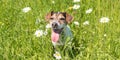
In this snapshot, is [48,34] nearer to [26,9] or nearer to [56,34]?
[56,34]

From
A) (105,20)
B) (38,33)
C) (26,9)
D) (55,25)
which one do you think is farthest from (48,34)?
(26,9)

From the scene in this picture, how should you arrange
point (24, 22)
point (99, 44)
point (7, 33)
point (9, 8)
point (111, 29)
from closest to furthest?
point (99, 44) → point (111, 29) → point (7, 33) → point (24, 22) → point (9, 8)

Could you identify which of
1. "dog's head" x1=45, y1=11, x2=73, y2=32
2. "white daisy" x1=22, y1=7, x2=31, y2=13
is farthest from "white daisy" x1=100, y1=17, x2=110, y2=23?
"white daisy" x1=22, y1=7, x2=31, y2=13

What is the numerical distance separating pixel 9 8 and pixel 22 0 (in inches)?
13.5

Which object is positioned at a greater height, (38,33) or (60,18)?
(60,18)

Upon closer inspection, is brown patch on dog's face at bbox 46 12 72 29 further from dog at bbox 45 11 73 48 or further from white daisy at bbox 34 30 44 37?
white daisy at bbox 34 30 44 37

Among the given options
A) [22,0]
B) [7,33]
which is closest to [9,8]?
[22,0]

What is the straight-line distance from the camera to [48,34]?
194 inches

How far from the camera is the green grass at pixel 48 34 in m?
4.11

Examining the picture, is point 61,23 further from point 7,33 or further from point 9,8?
point 9,8

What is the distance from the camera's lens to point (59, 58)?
3842mm

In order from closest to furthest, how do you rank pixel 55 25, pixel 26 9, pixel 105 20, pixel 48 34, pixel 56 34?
pixel 55 25 < pixel 56 34 < pixel 105 20 < pixel 48 34 < pixel 26 9

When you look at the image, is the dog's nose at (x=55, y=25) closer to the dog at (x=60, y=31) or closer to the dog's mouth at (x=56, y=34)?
the dog at (x=60, y=31)

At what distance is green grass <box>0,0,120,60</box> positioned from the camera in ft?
13.5
